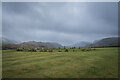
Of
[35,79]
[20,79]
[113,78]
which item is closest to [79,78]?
[113,78]

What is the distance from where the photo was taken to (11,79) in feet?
7.30

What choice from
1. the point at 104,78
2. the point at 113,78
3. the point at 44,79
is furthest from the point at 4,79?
the point at 113,78

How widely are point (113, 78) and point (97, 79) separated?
507mm

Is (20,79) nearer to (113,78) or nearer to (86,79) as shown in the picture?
(86,79)

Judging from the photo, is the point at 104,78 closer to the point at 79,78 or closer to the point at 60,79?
the point at 79,78

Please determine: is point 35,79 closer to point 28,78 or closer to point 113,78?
point 28,78

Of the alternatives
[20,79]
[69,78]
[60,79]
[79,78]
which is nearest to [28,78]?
[20,79]

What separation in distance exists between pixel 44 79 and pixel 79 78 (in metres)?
1.04

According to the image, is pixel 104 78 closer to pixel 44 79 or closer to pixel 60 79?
pixel 60 79

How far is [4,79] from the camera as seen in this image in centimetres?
224

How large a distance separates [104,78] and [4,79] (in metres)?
2.98

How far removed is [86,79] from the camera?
2209mm

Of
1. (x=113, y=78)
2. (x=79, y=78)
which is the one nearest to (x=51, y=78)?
(x=79, y=78)

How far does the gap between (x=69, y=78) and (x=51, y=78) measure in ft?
1.77
